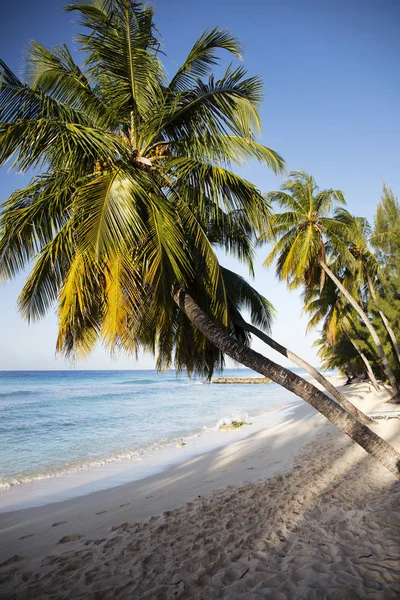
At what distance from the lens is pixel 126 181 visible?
14.0ft

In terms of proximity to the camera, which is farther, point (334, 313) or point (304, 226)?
point (334, 313)

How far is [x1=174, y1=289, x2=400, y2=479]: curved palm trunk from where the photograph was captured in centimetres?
367

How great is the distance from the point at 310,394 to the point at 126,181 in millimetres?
3469

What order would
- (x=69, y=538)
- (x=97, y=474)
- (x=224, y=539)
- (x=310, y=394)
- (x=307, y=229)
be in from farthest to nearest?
1. (x=307, y=229)
2. (x=97, y=474)
3. (x=69, y=538)
4. (x=310, y=394)
5. (x=224, y=539)

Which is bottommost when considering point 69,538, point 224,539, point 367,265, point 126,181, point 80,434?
point 80,434

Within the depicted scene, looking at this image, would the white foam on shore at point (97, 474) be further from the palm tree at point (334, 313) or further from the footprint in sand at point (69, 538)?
the palm tree at point (334, 313)

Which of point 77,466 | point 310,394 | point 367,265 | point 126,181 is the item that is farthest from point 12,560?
point 367,265

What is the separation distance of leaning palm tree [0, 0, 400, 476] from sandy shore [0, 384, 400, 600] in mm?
1449

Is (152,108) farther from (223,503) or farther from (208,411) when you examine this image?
(208,411)

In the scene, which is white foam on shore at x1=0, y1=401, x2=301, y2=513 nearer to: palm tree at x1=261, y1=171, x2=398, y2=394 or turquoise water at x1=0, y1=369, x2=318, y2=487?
turquoise water at x1=0, y1=369, x2=318, y2=487

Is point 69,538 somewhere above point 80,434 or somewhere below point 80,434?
above

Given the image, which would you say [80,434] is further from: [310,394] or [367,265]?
[367,265]

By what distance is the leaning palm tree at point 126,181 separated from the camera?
4.25 m

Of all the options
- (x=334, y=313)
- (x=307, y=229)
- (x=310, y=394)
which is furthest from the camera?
(x=334, y=313)
